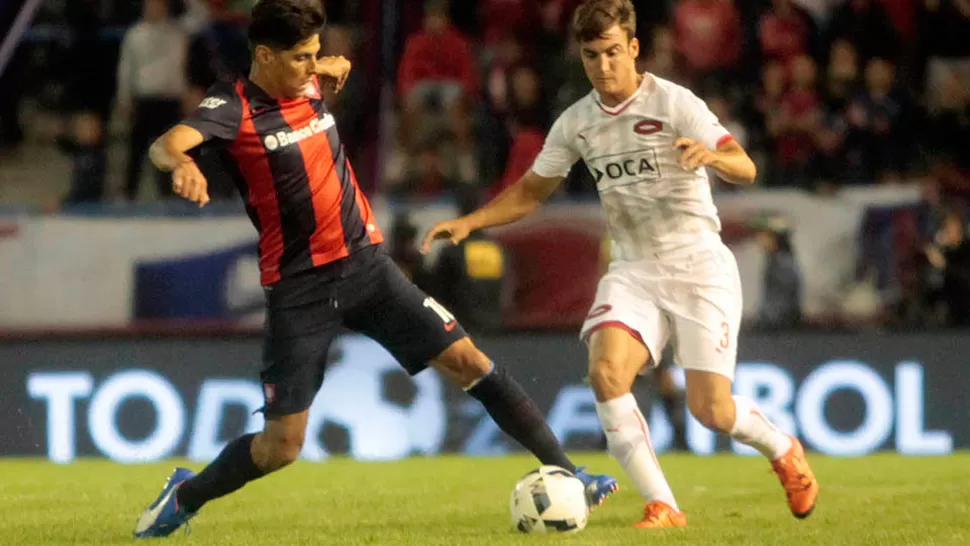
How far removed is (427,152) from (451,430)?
103 inches

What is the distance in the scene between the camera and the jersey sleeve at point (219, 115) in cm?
634

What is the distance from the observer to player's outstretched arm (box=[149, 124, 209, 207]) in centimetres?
572

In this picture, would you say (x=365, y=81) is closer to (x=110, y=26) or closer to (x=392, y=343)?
(x=110, y=26)

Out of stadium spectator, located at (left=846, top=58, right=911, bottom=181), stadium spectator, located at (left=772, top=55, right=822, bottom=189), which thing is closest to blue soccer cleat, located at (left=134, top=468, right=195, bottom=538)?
stadium spectator, located at (left=772, top=55, right=822, bottom=189)

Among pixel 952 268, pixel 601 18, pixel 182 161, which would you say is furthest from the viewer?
pixel 952 268

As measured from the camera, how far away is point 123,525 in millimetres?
7289

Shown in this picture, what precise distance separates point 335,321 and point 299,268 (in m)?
0.26

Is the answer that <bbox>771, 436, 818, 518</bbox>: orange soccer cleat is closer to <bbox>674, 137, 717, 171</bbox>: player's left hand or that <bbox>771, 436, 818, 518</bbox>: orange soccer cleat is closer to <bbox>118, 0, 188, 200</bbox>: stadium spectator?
<bbox>674, 137, 717, 171</bbox>: player's left hand

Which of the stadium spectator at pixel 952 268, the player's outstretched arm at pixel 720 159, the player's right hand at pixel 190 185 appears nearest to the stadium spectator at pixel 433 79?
the stadium spectator at pixel 952 268

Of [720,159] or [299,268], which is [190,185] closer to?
[299,268]

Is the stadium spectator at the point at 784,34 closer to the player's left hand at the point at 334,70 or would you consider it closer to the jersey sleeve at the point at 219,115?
the player's left hand at the point at 334,70

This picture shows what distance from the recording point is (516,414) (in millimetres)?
7008

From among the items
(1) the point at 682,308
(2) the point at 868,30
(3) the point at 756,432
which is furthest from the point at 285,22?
(2) the point at 868,30

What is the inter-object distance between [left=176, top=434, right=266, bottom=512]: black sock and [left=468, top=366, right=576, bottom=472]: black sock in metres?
0.95
